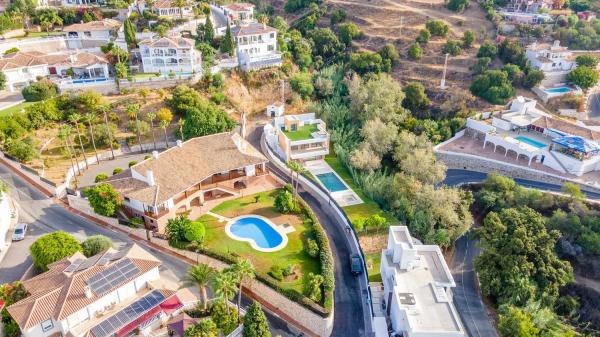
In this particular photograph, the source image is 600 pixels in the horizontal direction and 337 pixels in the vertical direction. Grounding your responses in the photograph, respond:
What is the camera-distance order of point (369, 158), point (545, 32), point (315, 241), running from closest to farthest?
point (315, 241) → point (369, 158) → point (545, 32)

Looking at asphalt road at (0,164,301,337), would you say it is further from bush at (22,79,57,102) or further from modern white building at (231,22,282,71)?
modern white building at (231,22,282,71)

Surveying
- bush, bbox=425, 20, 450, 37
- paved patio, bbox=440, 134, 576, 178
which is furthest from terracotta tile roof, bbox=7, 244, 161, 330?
bush, bbox=425, 20, 450, 37

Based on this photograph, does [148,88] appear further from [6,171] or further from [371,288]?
[371,288]

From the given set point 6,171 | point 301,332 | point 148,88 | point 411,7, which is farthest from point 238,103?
point 411,7

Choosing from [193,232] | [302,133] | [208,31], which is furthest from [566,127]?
[208,31]

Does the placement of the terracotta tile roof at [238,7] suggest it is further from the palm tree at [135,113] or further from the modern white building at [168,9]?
the palm tree at [135,113]

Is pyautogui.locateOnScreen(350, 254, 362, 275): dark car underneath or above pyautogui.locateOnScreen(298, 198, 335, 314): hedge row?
underneath
